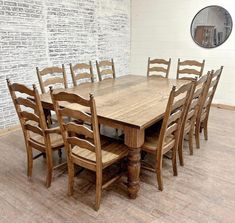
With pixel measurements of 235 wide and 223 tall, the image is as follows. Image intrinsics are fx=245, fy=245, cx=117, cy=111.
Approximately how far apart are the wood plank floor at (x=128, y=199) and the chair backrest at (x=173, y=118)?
434 mm

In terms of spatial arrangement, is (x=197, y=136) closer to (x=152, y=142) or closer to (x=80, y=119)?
(x=152, y=142)

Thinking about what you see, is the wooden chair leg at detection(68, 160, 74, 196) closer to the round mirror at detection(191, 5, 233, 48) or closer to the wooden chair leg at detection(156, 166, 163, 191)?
the wooden chair leg at detection(156, 166, 163, 191)

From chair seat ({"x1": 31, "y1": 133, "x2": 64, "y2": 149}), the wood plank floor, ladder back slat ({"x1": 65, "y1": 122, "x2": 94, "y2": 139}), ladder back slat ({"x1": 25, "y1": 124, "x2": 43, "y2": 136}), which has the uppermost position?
ladder back slat ({"x1": 65, "y1": 122, "x2": 94, "y2": 139})

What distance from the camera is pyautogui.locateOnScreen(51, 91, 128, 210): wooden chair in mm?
1794

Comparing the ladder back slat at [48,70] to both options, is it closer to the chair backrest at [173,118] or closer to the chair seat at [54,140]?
the chair seat at [54,140]

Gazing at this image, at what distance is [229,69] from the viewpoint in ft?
15.0

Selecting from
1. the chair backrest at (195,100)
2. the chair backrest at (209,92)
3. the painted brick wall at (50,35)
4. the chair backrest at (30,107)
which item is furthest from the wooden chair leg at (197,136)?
the painted brick wall at (50,35)

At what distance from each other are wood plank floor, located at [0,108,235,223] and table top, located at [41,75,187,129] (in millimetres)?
708

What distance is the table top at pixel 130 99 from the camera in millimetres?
2009

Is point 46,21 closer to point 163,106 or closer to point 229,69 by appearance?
point 163,106

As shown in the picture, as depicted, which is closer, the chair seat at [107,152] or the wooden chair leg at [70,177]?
the chair seat at [107,152]

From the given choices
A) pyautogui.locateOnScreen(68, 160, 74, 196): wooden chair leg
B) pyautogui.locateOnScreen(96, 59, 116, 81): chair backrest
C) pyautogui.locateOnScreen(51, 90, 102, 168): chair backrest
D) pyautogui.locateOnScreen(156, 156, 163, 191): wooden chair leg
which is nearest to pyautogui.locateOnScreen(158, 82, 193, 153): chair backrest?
pyautogui.locateOnScreen(156, 156, 163, 191): wooden chair leg

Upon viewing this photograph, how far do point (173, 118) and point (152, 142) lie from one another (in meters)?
0.33

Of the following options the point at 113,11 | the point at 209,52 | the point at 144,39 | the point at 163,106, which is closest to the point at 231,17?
the point at 209,52
